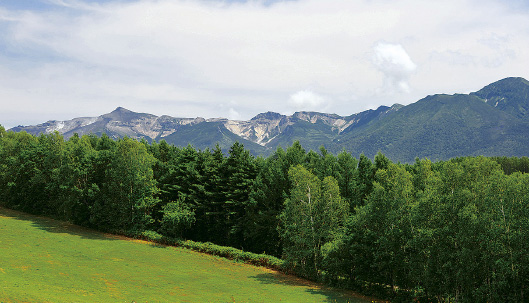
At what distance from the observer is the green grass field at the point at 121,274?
110ft

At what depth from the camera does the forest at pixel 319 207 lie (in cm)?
3453

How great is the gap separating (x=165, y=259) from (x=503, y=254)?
4672 cm

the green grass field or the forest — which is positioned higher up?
the forest

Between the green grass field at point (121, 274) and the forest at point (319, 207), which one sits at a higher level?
the forest at point (319, 207)

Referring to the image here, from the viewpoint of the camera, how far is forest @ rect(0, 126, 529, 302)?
113ft

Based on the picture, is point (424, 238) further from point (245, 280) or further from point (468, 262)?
point (245, 280)

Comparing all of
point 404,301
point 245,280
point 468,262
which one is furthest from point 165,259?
point 468,262

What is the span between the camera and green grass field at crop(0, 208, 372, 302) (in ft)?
110

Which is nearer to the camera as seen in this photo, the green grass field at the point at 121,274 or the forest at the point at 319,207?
the green grass field at the point at 121,274

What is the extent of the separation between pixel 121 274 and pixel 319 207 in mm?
28441

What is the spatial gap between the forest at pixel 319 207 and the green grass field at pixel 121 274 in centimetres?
541

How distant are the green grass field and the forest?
5.41 m

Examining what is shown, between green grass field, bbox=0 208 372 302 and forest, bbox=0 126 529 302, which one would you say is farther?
forest, bbox=0 126 529 302

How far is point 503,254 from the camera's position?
109 ft
